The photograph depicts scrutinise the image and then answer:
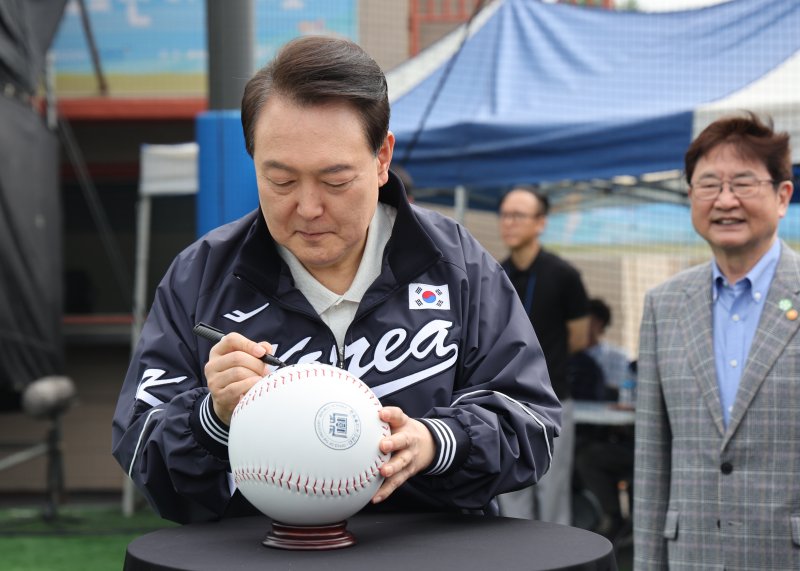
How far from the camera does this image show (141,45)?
9734mm

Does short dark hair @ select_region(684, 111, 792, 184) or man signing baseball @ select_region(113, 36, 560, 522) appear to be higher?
short dark hair @ select_region(684, 111, 792, 184)

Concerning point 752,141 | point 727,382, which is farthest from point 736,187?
point 727,382

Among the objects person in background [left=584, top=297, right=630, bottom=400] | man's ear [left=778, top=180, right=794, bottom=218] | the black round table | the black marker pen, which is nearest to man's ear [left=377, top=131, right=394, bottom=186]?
the black marker pen

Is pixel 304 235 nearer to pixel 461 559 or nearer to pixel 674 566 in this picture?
pixel 461 559

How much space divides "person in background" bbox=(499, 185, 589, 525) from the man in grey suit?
7.98ft

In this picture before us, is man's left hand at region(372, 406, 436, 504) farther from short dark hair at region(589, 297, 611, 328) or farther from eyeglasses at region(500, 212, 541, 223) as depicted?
short dark hair at region(589, 297, 611, 328)

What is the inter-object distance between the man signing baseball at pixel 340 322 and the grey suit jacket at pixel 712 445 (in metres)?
Result: 1.16

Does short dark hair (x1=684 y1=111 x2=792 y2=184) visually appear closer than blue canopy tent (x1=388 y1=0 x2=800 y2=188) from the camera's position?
Yes

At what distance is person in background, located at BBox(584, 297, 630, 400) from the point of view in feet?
23.0

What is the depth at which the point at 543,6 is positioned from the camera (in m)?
7.02

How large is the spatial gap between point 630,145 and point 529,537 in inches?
166

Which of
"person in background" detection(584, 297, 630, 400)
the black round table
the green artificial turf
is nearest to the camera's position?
the black round table

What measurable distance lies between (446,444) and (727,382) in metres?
1.49

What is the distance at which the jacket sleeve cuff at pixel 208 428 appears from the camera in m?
1.76
